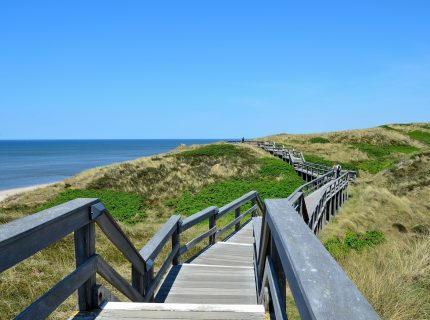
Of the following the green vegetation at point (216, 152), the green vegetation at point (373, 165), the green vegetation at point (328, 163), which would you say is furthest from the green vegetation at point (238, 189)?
the green vegetation at point (373, 165)

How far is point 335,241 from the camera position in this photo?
35.1ft

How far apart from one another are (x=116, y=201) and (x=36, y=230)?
75.2 ft

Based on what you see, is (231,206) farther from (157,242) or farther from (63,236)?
(63,236)

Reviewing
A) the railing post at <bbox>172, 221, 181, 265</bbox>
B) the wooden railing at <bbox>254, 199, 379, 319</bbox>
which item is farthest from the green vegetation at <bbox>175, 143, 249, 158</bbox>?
the wooden railing at <bbox>254, 199, 379, 319</bbox>

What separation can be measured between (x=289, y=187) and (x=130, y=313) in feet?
74.4

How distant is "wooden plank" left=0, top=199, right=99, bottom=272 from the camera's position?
1796mm

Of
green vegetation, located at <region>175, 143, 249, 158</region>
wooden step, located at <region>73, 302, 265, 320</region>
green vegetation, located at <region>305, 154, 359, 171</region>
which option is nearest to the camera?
wooden step, located at <region>73, 302, 265, 320</region>

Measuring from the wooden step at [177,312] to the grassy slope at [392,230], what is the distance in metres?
2.19

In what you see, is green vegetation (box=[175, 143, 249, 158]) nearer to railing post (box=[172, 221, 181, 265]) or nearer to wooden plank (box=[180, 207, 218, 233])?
wooden plank (box=[180, 207, 218, 233])

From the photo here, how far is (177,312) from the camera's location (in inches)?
126

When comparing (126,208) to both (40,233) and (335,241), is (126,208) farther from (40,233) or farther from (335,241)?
(40,233)

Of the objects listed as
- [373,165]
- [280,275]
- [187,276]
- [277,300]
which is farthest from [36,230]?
[373,165]

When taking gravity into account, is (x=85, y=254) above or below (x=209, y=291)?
above

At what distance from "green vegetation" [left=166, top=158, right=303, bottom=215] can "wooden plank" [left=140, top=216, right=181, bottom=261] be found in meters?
15.2
